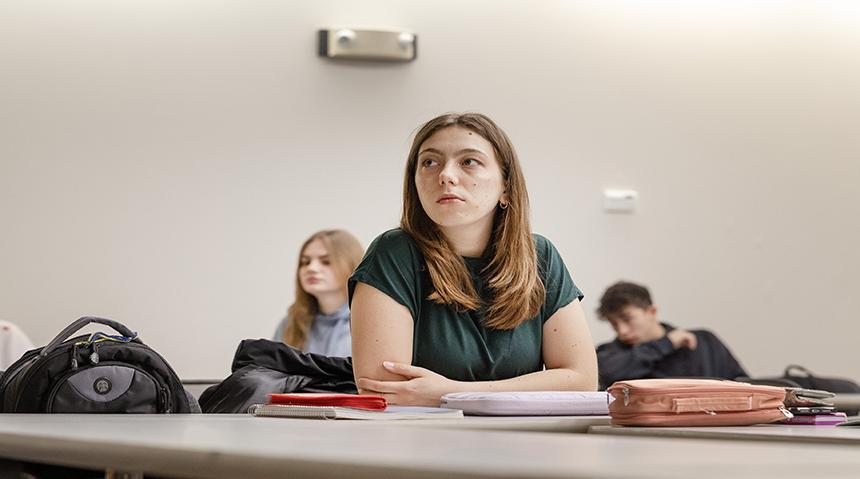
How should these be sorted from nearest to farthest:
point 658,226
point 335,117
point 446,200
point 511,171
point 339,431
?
point 339,431 < point 446,200 < point 511,171 < point 335,117 < point 658,226

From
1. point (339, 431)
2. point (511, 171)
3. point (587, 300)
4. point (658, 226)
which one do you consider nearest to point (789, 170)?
point (658, 226)

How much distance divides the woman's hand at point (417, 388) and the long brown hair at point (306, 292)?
264cm

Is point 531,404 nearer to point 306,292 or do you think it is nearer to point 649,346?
point 306,292

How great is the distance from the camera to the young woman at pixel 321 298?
4930 mm

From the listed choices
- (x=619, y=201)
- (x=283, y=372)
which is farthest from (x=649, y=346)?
(x=283, y=372)

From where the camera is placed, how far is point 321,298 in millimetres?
5043

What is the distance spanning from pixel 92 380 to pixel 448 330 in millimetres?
776

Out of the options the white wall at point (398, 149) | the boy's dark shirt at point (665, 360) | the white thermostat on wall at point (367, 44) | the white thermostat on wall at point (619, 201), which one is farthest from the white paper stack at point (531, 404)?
the white thermostat on wall at point (619, 201)

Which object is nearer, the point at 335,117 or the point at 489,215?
the point at 489,215

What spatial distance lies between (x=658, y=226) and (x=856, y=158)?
1.33m

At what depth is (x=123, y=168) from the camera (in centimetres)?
579

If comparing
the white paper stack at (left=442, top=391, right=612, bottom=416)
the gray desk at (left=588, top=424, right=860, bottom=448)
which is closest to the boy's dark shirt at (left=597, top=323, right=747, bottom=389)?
the white paper stack at (left=442, top=391, right=612, bottom=416)

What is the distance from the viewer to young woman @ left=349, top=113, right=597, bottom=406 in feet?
8.08

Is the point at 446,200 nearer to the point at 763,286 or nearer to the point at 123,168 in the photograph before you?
the point at 123,168
